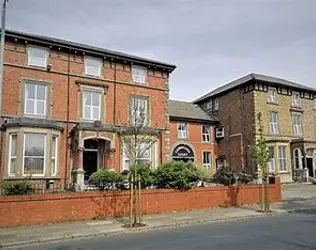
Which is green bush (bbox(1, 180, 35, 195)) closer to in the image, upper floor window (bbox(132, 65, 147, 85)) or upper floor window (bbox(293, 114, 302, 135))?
upper floor window (bbox(132, 65, 147, 85))

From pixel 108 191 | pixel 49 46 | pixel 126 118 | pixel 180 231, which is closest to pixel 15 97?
pixel 49 46

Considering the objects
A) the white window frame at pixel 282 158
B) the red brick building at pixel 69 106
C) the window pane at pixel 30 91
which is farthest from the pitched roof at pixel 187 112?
the window pane at pixel 30 91

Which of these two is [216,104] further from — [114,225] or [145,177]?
[114,225]

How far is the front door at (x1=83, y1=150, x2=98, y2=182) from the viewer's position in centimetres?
2378

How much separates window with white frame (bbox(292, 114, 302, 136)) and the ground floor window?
25770 millimetres

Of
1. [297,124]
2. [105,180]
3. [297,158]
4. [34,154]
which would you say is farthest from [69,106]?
[297,124]

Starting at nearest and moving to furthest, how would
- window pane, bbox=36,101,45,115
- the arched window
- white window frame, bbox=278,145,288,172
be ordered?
window pane, bbox=36,101,45,115
white window frame, bbox=278,145,288,172
the arched window

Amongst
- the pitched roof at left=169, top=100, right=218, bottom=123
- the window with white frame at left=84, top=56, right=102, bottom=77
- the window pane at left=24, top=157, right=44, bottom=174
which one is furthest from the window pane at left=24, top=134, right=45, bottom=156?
the pitched roof at left=169, top=100, right=218, bottom=123

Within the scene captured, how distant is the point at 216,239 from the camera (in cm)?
985

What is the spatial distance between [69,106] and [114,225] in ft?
39.7

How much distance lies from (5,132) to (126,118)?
8.61 metres

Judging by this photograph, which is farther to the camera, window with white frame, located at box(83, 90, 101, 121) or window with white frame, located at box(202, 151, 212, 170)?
window with white frame, located at box(202, 151, 212, 170)

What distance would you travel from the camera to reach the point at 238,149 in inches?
1344

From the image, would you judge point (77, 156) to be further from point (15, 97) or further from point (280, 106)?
point (280, 106)
